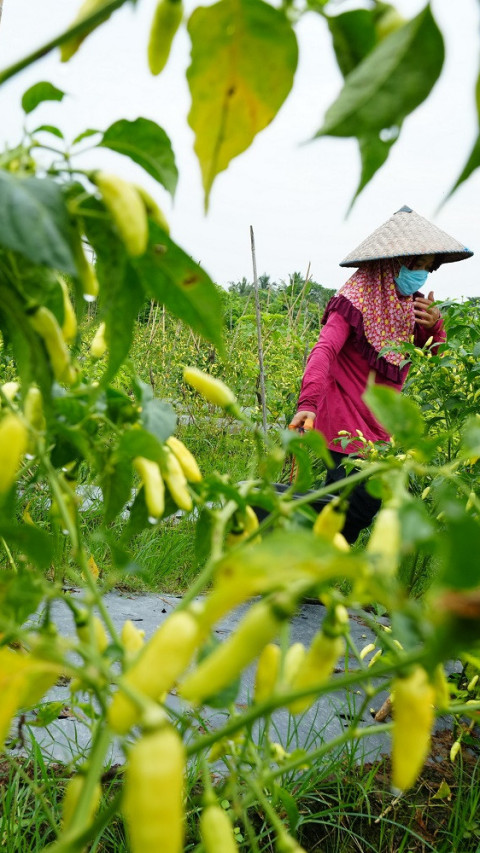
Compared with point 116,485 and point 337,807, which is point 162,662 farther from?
point 337,807

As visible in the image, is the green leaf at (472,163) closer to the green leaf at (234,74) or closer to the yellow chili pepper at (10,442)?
the green leaf at (234,74)

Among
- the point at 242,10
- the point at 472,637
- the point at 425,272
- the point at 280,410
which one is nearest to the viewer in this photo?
the point at 472,637

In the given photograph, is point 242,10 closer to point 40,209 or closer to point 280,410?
point 40,209

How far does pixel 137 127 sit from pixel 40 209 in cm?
14

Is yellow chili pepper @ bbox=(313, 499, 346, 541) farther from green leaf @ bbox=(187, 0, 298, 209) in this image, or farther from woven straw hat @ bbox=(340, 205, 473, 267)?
woven straw hat @ bbox=(340, 205, 473, 267)

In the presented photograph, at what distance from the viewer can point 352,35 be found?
34 centimetres

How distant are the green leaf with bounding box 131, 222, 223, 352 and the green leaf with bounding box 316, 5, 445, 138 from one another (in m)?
0.14

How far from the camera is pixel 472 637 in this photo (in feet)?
0.69

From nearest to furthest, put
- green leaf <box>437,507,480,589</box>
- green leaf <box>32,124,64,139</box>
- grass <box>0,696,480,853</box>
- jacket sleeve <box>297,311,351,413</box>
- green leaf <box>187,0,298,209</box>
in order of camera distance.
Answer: green leaf <box>437,507,480,589</box> → green leaf <box>187,0,298,209</box> → green leaf <box>32,124,64,139</box> → grass <box>0,696,480,853</box> → jacket sleeve <box>297,311,351,413</box>

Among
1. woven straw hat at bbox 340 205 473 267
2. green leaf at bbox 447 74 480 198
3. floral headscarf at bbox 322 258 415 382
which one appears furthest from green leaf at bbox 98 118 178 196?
woven straw hat at bbox 340 205 473 267

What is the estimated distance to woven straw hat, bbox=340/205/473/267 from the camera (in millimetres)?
2494

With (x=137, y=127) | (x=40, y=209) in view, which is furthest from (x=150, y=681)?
(x=137, y=127)

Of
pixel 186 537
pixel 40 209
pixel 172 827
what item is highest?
pixel 40 209

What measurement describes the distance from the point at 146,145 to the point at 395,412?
0.73 feet
